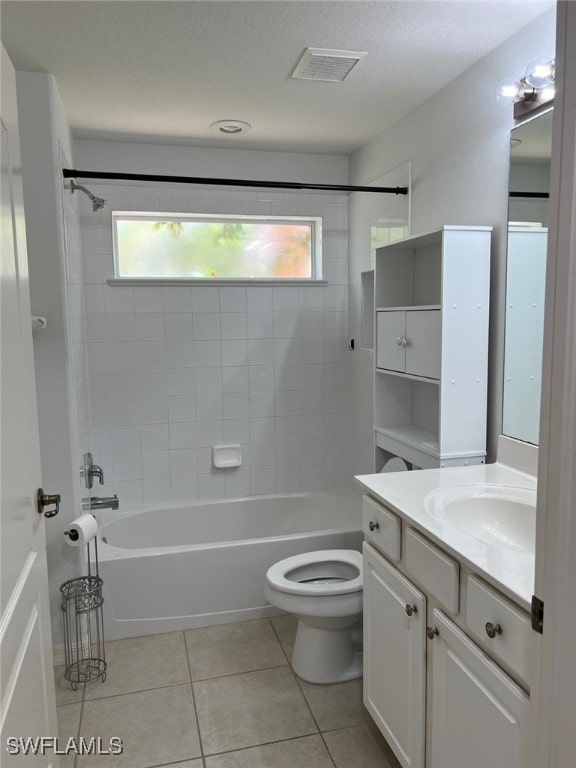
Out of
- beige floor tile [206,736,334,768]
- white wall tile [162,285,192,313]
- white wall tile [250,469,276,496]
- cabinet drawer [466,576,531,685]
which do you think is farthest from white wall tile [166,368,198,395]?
cabinet drawer [466,576,531,685]

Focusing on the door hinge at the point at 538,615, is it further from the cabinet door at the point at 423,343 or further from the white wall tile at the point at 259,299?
the white wall tile at the point at 259,299

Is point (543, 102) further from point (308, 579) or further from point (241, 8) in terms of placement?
point (308, 579)

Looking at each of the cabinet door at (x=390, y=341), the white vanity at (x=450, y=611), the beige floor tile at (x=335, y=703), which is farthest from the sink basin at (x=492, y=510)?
the beige floor tile at (x=335, y=703)

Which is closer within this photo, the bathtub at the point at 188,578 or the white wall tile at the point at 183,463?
the bathtub at the point at 188,578

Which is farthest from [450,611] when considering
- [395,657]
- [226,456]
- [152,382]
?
[152,382]

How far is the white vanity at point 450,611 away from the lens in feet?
3.81

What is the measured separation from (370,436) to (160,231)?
5.80 feet

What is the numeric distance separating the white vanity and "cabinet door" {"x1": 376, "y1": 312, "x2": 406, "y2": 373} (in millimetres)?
608

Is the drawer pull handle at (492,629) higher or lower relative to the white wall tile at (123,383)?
lower

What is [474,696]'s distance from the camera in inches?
49.8

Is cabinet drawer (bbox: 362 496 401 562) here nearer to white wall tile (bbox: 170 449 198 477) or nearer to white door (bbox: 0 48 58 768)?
white door (bbox: 0 48 58 768)

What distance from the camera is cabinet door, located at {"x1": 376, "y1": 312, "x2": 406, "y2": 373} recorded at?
2.40m

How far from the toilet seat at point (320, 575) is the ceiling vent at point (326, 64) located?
78.5 inches

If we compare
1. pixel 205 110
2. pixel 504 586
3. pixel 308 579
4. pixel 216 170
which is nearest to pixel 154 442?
pixel 308 579
